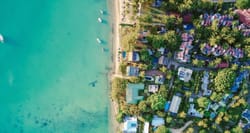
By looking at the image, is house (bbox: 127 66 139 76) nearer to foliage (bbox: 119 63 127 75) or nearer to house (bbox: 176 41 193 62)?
foliage (bbox: 119 63 127 75)

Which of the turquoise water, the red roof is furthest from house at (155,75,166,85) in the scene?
the red roof

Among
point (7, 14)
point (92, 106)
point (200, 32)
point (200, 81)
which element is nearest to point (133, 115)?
point (92, 106)

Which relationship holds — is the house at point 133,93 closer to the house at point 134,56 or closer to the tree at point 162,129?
the house at point 134,56

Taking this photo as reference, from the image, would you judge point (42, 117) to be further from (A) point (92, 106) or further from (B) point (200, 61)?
(B) point (200, 61)

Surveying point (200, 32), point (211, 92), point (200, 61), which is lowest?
point (211, 92)

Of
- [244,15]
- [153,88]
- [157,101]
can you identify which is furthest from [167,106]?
[244,15]
